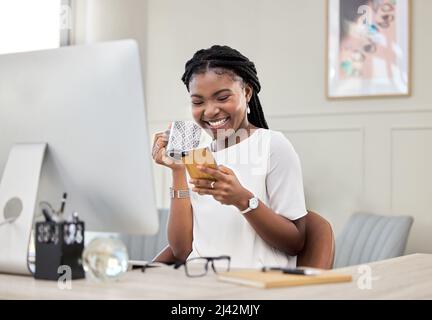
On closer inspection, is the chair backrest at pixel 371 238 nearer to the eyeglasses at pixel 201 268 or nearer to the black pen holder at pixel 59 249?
the eyeglasses at pixel 201 268

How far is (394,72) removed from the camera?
14.5 feet

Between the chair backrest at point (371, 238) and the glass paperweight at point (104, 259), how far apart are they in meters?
2.61

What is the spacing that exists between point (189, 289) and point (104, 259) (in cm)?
20

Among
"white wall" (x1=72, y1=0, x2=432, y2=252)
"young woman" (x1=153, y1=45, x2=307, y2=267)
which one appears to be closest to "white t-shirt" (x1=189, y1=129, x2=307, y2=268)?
"young woman" (x1=153, y1=45, x2=307, y2=267)

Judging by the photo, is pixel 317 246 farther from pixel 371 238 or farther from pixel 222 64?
pixel 371 238

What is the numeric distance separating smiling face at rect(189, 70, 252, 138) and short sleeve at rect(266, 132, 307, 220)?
147 millimetres

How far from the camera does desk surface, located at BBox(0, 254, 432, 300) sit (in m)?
1.29

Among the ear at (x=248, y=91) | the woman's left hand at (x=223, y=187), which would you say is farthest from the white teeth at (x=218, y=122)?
the woman's left hand at (x=223, y=187)

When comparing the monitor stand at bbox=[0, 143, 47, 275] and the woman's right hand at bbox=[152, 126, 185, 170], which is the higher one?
the woman's right hand at bbox=[152, 126, 185, 170]

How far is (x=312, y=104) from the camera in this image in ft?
15.4

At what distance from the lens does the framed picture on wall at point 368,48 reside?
4.39 metres

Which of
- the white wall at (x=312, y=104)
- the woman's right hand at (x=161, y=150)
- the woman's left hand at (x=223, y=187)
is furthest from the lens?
the white wall at (x=312, y=104)

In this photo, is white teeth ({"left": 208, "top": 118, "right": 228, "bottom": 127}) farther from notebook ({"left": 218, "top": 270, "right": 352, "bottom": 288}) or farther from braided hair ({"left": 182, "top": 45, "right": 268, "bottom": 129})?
notebook ({"left": 218, "top": 270, "right": 352, "bottom": 288})

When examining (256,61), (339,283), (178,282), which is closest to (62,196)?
(178,282)
